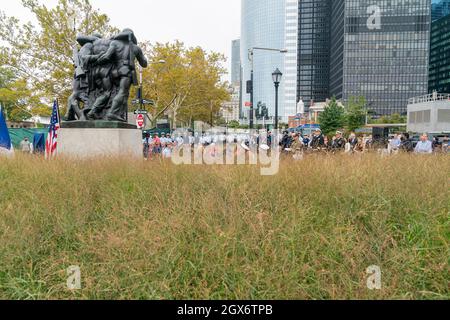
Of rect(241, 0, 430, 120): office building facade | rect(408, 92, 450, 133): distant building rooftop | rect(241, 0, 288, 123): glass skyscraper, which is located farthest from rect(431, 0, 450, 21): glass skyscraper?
rect(408, 92, 450, 133): distant building rooftop

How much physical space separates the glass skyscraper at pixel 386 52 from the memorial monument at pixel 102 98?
10410 centimetres

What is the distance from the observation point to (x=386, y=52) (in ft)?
333

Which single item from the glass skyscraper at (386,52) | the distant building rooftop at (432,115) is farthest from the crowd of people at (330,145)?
the glass skyscraper at (386,52)

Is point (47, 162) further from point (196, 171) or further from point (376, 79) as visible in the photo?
point (376, 79)

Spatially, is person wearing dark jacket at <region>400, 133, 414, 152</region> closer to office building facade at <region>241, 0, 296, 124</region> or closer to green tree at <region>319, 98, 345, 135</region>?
office building facade at <region>241, 0, 296, 124</region>

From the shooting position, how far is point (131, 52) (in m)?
8.79

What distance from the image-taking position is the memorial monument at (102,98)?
8.34 meters

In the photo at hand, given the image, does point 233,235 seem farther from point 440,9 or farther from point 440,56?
point 440,9

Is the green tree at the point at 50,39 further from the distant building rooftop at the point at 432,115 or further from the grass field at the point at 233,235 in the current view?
the distant building rooftop at the point at 432,115

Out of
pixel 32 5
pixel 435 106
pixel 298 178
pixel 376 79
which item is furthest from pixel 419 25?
pixel 298 178

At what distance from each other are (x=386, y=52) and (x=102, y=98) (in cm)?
11333

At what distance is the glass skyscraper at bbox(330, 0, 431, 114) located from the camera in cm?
9844

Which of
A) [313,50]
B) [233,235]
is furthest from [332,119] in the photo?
[313,50]

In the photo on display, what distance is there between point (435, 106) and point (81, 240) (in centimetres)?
4879
